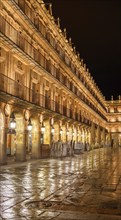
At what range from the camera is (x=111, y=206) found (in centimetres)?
668

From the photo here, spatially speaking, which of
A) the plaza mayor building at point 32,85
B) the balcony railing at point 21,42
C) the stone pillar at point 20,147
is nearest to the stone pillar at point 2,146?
the plaza mayor building at point 32,85

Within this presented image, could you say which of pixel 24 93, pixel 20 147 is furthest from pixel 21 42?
pixel 20 147

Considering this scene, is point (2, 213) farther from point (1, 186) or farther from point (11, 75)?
point (11, 75)

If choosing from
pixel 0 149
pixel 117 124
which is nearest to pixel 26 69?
pixel 0 149

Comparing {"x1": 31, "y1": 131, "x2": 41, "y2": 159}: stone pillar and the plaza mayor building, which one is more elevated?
the plaza mayor building

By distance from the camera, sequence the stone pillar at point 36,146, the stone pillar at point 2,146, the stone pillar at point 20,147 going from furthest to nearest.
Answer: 1. the stone pillar at point 36,146
2. the stone pillar at point 20,147
3. the stone pillar at point 2,146

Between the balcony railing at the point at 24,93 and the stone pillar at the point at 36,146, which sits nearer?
the balcony railing at the point at 24,93

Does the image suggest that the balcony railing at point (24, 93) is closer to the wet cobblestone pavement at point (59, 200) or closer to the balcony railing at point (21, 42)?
the balcony railing at point (21, 42)

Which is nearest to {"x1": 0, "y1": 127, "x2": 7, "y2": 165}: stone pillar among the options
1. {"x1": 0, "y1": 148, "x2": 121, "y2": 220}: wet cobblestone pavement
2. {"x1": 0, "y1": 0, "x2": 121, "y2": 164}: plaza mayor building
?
{"x1": 0, "y1": 0, "x2": 121, "y2": 164}: plaza mayor building

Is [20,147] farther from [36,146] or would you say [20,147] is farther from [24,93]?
[24,93]

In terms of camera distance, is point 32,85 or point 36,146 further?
point 32,85

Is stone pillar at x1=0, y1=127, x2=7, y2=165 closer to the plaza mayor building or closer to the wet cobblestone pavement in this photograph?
the plaza mayor building

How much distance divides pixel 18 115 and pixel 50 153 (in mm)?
5701

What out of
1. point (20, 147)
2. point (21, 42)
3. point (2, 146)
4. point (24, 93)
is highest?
point (21, 42)
